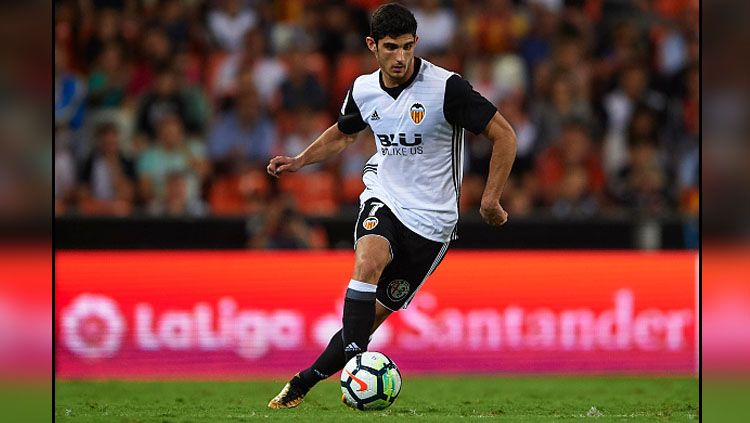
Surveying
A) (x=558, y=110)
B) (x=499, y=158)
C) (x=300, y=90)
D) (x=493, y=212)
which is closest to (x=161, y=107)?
(x=300, y=90)

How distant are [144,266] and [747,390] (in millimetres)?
8325

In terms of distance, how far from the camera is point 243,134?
13.4 metres

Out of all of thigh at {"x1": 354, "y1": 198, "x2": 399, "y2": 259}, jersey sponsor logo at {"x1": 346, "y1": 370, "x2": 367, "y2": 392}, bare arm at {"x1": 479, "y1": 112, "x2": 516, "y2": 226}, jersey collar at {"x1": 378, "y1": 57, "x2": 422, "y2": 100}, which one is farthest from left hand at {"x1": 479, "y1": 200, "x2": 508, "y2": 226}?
jersey sponsor logo at {"x1": 346, "y1": 370, "x2": 367, "y2": 392}

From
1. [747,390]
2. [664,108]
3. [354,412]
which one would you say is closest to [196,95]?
[664,108]

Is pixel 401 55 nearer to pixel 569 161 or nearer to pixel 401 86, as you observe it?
pixel 401 86

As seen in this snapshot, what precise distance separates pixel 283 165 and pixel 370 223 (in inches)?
32.5

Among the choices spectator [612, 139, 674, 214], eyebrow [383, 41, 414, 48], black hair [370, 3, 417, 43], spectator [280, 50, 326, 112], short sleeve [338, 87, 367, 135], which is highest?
spectator [280, 50, 326, 112]

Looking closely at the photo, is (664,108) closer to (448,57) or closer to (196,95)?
(448,57)

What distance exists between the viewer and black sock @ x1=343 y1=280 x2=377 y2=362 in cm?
654

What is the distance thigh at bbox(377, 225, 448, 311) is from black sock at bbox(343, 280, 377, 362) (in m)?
0.32

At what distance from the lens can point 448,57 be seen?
46.3ft

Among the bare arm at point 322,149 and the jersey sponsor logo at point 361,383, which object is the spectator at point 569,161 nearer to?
the bare arm at point 322,149

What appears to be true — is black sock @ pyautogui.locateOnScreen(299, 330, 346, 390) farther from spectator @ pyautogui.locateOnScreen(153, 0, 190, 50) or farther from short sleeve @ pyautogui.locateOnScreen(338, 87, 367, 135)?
spectator @ pyautogui.locateOnScreen(153, 0, 190, 50)

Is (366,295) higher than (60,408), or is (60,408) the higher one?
(366,295)
